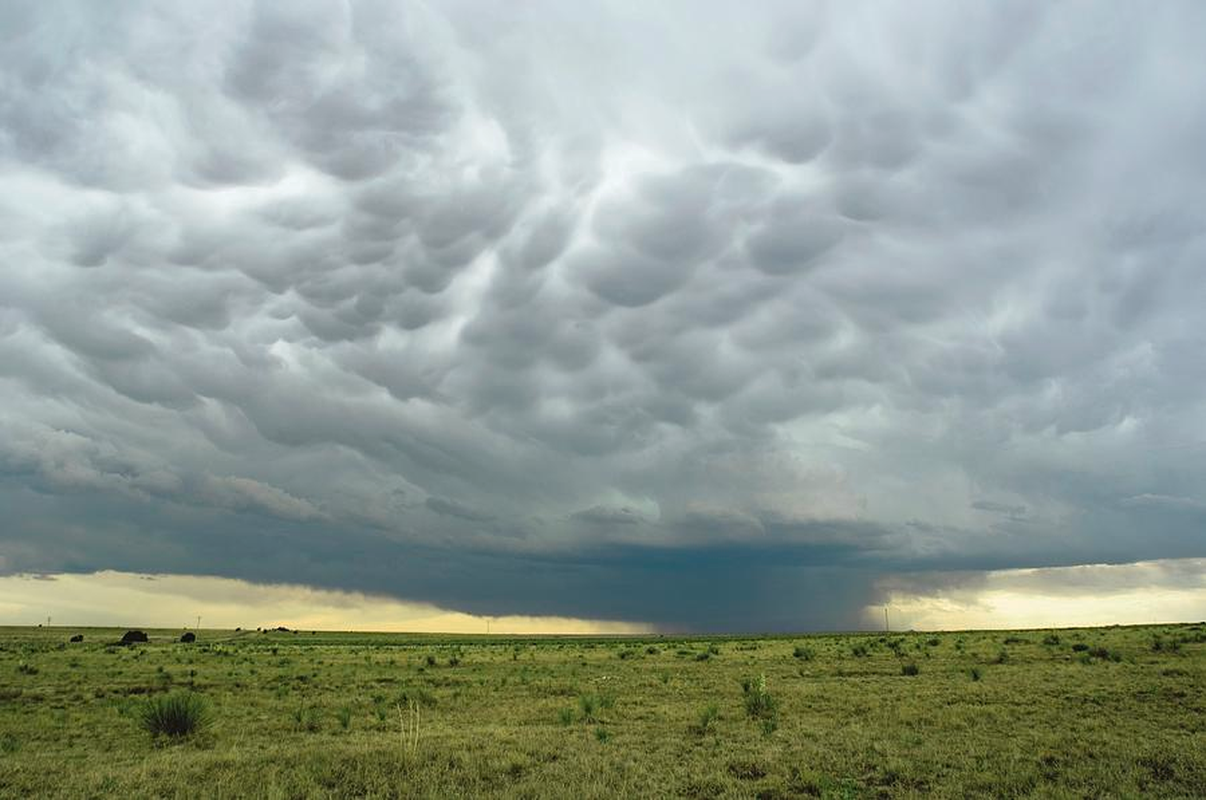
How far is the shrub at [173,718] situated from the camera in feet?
76.2

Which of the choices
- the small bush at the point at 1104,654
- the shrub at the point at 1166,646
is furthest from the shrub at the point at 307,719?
the shrub at the point at 1166,646

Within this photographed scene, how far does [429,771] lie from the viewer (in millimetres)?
16953

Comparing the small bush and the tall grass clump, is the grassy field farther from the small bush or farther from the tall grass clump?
the small bush

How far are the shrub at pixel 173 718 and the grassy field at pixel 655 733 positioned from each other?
485 mm

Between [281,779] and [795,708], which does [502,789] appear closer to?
[281,779]

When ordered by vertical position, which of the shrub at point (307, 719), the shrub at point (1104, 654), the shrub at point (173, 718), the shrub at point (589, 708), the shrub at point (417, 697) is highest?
the shrub at point (173, 718)

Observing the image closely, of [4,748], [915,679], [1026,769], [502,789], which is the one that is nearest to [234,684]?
[4,748]

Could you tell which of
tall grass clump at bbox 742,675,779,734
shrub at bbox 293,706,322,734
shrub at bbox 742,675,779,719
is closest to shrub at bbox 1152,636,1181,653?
tall grass clump at bbox 742,675,779,734

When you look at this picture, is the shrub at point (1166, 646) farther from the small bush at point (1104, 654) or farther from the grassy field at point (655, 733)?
the small bush at point (1104, 654)

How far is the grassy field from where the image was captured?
15.9 metres

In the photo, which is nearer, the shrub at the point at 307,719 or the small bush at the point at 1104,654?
the shrub at the point at 307,719

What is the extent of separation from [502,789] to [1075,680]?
27603 mm

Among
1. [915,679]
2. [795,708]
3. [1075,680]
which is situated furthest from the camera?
[915,679]

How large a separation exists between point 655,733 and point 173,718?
14.7 m
